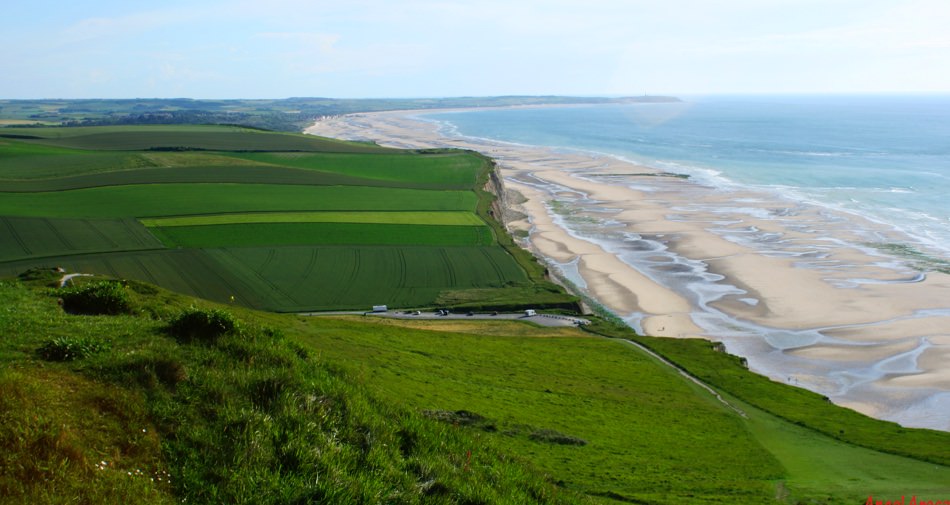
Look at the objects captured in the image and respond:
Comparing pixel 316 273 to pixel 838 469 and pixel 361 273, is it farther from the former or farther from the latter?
pixel 838 469

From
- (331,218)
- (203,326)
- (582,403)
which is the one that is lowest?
(582,403)

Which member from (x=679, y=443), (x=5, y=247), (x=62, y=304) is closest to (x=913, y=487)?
(x=679, y=443)

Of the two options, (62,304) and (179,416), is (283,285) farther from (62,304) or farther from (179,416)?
(179,416)

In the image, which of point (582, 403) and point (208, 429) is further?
point (582, 403)

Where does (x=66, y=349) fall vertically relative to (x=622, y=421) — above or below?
above

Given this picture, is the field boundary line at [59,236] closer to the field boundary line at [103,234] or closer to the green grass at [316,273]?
the field boundary line at [103,234]

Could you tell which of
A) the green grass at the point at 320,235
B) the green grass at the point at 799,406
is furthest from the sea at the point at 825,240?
the green grass at the point at 320,235

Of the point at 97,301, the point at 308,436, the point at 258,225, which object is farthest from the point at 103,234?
the point at 308,436
